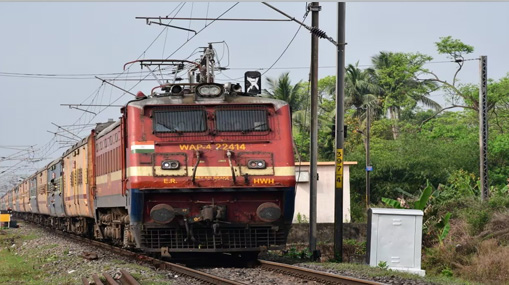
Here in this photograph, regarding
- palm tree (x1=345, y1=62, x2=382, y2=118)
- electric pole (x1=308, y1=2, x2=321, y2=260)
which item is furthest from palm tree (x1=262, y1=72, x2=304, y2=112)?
electric pole (x1=308, y1=2, x2=321, y2=260)

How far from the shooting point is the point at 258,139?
14.6 metres

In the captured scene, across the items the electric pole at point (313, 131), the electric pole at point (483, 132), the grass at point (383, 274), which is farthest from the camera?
the electric pole at point (483, 132)

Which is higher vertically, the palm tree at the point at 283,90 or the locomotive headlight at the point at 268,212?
the palm tree at the point at 283,90

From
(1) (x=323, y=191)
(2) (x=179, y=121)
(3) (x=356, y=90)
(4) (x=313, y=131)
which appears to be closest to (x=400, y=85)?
(3) (x=356, y=90)

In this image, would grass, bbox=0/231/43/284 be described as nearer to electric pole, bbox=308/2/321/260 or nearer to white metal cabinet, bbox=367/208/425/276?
electric pole, bbox=308/2/321/260

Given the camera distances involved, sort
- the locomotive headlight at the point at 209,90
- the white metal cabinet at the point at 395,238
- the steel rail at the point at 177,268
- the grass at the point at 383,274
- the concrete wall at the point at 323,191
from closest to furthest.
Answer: the steel rail at the point at 177,268 < the grass at the point at 383,274 < the locomotive headlight at the point at 209,90 < the white metal cabinet at the point at 395,238 < the concrete wall at the point at 323,191

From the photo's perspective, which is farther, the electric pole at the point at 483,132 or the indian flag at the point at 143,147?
the electric pole at the point at 483,132

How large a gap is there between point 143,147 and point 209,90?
1.71 meters

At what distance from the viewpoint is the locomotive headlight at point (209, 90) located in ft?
48.9

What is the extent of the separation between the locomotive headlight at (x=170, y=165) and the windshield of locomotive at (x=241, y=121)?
1063mm

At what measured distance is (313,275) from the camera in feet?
42.0

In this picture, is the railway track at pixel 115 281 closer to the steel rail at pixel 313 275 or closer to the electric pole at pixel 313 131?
the steel rail at pixel 313 275

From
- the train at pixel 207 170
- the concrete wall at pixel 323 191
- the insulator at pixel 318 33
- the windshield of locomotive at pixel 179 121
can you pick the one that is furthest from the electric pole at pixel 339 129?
the concrete wall at pixel 323 191

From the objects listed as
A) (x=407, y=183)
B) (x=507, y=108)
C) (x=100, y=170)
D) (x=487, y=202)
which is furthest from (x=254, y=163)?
(x=507, y=108)
